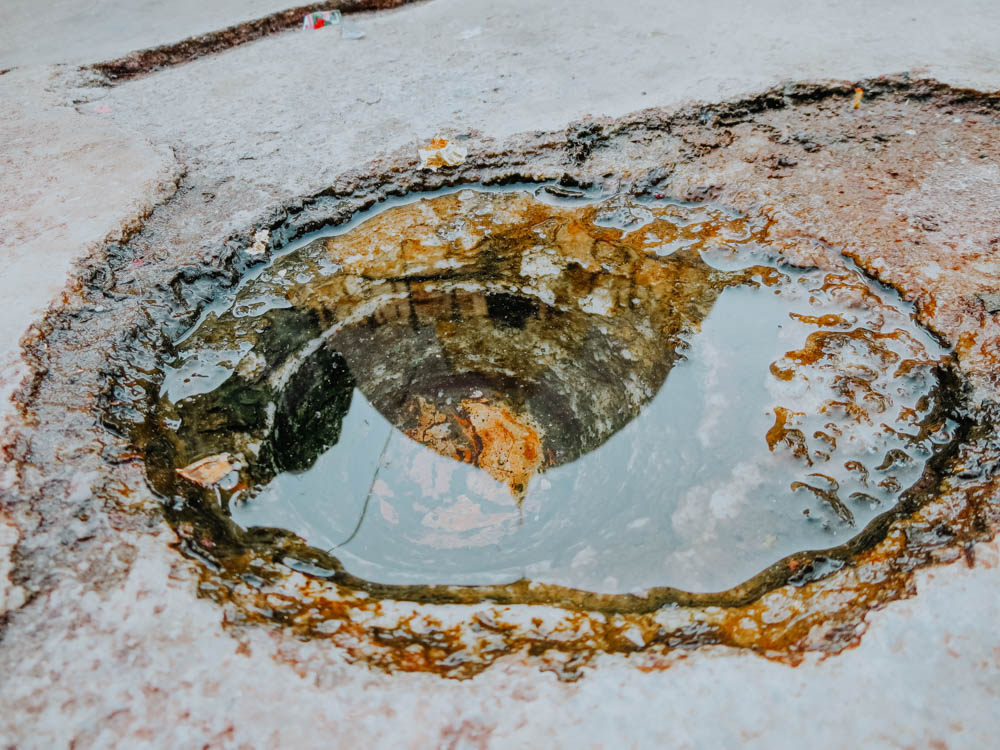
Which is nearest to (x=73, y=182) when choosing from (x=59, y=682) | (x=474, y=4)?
(x=59, y=682)

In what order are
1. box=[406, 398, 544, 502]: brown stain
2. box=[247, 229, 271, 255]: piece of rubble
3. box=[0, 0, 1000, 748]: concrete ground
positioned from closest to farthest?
box=[0, 0, 1000, 748]: concrete ground → box=[247, 229, 271, 255]: piece of rubble → box=[406, 398, 544, 502]: brown stain

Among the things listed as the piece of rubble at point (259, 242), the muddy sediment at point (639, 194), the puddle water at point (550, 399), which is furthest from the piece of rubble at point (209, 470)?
Answer: the piece of rubble at point (259, 242)

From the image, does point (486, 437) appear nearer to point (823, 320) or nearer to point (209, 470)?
point (209, 470)

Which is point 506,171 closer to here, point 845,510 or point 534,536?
point 534,536

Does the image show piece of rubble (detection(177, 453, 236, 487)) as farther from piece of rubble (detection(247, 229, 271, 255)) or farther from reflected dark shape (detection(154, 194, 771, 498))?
piece of rubble (detection(247, 229, 271, 255))

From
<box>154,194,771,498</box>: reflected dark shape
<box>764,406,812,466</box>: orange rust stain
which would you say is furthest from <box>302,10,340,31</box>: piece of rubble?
<box>764,406,812,466</box>: orange rust stain

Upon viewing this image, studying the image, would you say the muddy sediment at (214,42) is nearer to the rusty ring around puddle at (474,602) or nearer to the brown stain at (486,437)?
the brown stain at (486,437)
